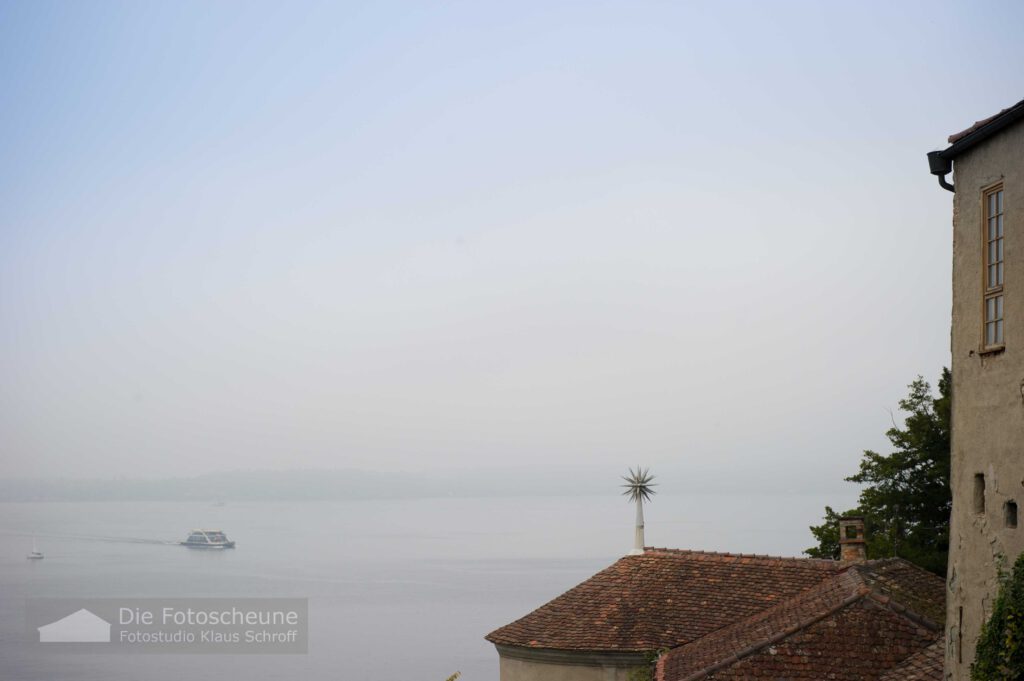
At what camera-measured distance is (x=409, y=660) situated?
101 meters

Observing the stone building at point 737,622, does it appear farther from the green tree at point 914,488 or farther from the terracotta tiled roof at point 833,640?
the green tree at point 914,488

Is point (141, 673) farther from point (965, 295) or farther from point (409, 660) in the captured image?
point (965, 295)

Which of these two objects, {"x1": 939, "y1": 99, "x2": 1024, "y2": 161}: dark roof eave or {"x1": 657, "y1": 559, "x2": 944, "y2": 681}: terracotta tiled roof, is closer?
{"x1": 939, "y1": 99, "x2": 1024, "y2": 161}: dark roof eave

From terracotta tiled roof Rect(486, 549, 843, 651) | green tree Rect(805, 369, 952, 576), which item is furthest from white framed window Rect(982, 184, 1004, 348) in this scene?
green tree Rect(805, 369, 952, 576)

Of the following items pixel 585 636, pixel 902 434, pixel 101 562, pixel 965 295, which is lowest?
pixel 101 562

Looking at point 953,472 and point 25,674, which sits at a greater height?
point 953,472

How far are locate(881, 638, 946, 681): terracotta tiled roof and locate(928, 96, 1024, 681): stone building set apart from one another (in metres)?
4.19

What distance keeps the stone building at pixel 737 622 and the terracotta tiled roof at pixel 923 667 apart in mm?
35

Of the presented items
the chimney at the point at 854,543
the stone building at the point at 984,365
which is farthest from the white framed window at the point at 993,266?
the chimney at the point at 854,543

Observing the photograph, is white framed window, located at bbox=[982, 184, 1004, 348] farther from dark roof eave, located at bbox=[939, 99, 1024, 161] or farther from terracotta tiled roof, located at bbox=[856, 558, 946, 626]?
terracotta tiled roof, located at bbox=[856, 558, 946, 626]

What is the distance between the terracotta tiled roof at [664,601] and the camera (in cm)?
2419

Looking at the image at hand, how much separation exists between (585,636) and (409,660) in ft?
263

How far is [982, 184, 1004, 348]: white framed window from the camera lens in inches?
479

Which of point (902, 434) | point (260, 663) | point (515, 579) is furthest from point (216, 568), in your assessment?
point (902, 434)
